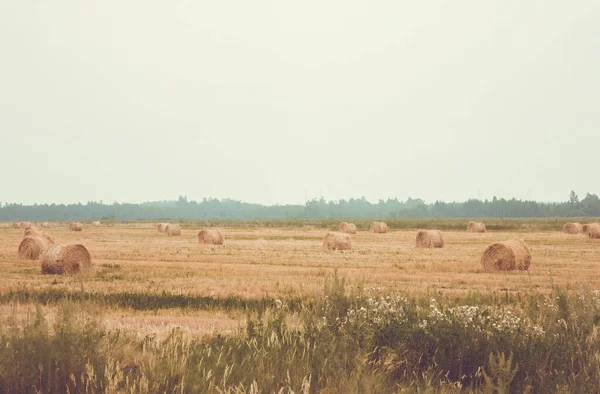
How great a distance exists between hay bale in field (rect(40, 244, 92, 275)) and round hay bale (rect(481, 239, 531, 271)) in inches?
652

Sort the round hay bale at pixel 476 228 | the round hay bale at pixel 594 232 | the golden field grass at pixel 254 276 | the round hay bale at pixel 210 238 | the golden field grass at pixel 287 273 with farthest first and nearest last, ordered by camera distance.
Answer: the round hay bale at pixel 476 228
the round hay bale at pixel 594 232
the round hay bale at pixel 210 238
the golden field grass at pixel 287 273
the golden field grass at pixel 254 276

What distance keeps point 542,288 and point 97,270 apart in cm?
1615

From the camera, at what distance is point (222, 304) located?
1498cm

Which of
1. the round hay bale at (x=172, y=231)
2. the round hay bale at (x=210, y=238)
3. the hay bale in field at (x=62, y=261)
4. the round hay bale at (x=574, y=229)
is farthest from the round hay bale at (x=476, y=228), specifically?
the hay bale in field at (x=62, y=261)

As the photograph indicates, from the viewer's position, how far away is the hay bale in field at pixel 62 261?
2166 centimetres

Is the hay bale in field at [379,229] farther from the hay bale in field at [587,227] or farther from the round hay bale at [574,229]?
the hay bale in field at [587,227]

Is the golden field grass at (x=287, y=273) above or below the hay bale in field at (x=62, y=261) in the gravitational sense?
below

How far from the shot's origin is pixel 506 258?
24781 mm

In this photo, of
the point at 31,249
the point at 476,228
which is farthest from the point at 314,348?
the point at 476,228

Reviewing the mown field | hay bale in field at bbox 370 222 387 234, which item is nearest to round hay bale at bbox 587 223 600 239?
hay bale in field at bbox 370 222 387 234

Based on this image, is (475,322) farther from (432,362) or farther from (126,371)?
(126,371)

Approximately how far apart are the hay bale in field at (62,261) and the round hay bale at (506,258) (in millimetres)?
16568

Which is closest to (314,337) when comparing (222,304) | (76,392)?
(76,392)

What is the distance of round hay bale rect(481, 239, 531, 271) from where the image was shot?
81.2 ft
